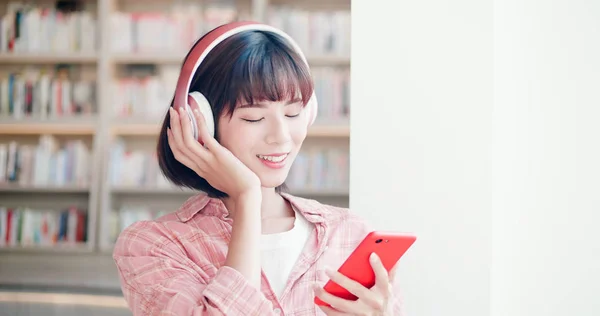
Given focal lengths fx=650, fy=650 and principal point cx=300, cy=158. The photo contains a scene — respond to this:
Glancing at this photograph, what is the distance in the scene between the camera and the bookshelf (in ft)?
12.3

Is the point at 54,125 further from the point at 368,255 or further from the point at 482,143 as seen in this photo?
the point at 368,255

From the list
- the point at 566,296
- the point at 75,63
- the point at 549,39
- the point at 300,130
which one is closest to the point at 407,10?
the point at 549,39

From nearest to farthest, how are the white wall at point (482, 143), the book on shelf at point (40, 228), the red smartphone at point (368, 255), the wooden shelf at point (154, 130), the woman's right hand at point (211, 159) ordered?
1. the red smartphone at point (368, 255)
2. the woman's right hand at point (211, 159)
3. the white wall at point (482, 143)
4. the wooden shelf at point (154, 130)
5. the book on shelf at point (40, 228)

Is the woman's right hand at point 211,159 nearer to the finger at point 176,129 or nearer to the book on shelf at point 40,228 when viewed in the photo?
the finger at point 176,129

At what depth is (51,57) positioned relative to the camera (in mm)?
3896

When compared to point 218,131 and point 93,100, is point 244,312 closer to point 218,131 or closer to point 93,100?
point 218,131

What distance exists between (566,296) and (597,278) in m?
0.07

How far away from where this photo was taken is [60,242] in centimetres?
397

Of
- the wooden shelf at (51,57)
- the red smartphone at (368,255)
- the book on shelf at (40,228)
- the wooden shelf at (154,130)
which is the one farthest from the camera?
the book on shelf at (40,228)

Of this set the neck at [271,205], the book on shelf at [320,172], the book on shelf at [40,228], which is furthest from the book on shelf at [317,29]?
the neck at [271,205]

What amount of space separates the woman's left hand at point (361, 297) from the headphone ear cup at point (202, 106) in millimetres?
303

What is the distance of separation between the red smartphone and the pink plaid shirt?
0.20 feet

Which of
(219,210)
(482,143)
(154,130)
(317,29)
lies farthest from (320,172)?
(219,210)

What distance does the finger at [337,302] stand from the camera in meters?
0.93
